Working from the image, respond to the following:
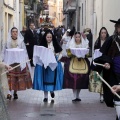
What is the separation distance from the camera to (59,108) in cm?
1052

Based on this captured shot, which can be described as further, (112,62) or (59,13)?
(59,13)

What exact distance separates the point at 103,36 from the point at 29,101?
2.31m

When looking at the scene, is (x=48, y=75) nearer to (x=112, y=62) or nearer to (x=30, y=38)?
(x=112, y=62)

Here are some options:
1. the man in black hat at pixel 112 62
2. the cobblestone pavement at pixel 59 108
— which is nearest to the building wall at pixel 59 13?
the cobblestone pavement at pixel 59 108

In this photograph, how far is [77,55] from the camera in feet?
36.8

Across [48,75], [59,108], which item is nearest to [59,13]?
[48,75]

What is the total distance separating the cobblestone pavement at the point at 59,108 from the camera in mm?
9479

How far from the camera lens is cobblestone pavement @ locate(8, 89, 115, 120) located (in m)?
9.48

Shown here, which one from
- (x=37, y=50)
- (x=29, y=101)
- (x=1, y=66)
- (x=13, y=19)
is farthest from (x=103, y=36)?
(x=13, y=19)

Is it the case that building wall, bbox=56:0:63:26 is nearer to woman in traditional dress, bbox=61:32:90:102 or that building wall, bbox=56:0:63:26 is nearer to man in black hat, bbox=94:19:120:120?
woman in traditional dress, bbox=61:32:90:102

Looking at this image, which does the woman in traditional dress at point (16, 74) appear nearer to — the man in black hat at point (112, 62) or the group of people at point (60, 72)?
the group of people at point (60, 72)

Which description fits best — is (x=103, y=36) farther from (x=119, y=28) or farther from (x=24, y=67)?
(x=119, y=28)

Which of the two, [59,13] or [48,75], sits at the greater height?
[59,13]

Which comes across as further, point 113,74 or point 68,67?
point 68,67
